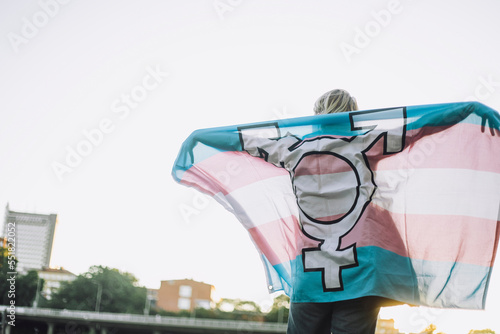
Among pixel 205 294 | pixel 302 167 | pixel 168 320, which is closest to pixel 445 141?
pixel 302 167

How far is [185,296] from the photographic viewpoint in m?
56.6

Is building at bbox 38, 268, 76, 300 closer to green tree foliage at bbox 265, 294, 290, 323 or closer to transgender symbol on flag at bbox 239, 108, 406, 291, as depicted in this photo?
green tree foliage at bbox 265, 294, 290, 323

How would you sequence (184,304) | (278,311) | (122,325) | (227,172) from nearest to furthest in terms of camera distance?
(227,172) → (122,325) → (278,311) → (184,304)

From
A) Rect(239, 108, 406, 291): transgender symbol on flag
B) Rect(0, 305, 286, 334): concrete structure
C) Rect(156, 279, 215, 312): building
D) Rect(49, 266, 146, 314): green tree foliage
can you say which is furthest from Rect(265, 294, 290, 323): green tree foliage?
Rect(239, 108, 406, 291): transgender symbol on flag

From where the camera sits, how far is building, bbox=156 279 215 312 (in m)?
56.0

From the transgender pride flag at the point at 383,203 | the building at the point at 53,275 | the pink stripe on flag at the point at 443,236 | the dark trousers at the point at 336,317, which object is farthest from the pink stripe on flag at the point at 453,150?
the building at the point at 53,275

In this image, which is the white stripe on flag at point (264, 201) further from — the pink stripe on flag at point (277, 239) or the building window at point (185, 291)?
the building window at point (185, 291)

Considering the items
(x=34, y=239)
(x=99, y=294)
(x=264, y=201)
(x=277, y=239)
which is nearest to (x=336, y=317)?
(x=277, y=239)

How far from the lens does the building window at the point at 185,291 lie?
56688 mm

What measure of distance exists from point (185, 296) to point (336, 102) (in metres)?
57.2

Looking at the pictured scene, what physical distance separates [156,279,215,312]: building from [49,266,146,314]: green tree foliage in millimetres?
5475

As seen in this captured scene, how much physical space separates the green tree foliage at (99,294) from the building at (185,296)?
5.47 metres

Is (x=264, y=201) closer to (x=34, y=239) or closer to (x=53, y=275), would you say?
(x=53, y=275)

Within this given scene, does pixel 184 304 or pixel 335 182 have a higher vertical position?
pixel 335 182
